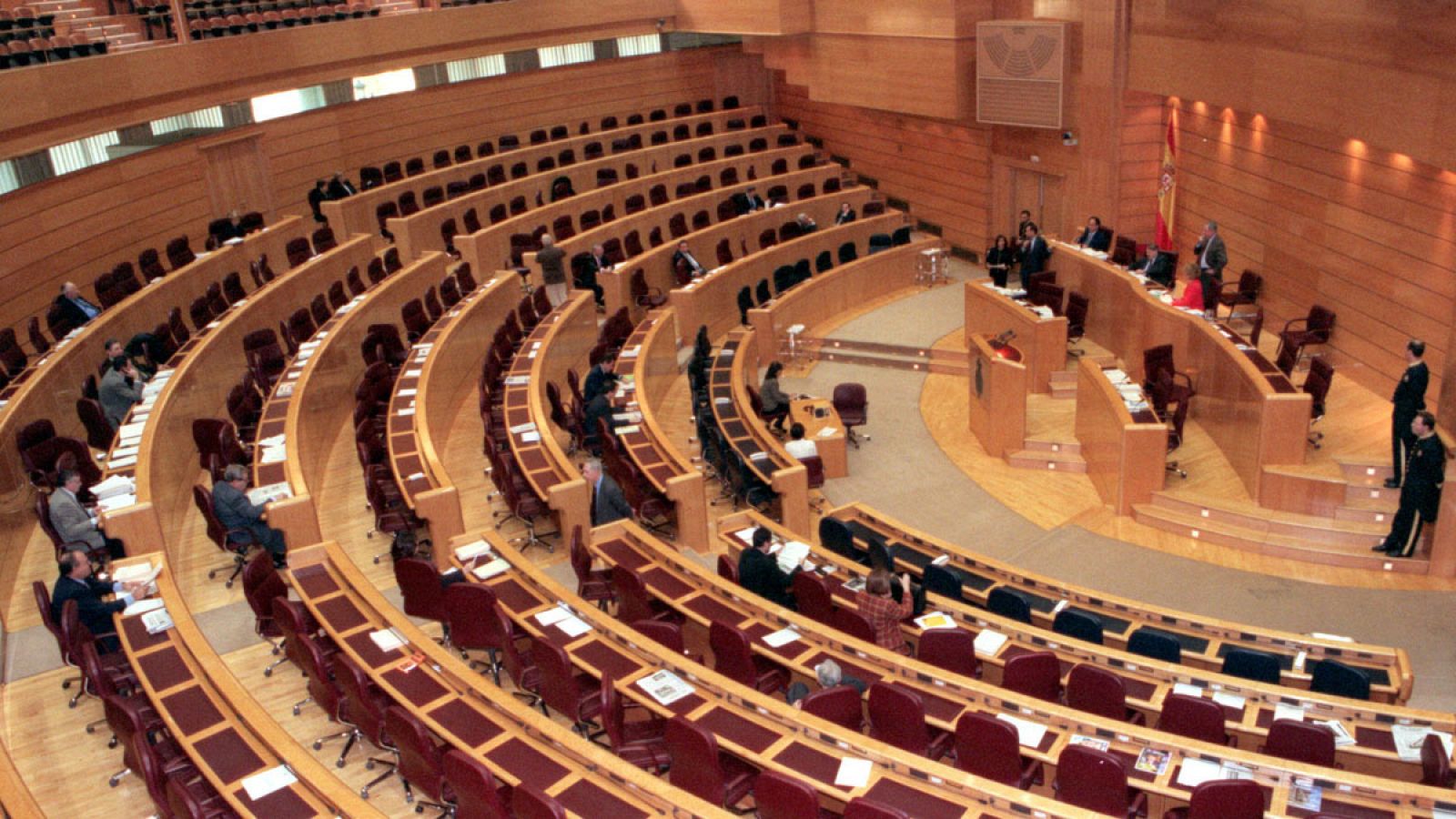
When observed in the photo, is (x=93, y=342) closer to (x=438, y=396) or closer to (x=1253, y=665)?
(x=438, y=396)

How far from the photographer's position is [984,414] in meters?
12.8

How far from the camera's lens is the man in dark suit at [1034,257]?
15.0 metres

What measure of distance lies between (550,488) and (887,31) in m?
11.8

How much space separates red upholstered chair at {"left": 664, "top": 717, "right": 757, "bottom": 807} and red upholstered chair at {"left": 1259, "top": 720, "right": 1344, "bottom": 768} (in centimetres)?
260

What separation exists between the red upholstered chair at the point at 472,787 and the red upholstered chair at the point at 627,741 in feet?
2.55

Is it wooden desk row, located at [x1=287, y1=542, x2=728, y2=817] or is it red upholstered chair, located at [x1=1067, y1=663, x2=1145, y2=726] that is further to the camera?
red upholstered chair, located at [x1=1067, y1=663, x2=1145, y2=726]

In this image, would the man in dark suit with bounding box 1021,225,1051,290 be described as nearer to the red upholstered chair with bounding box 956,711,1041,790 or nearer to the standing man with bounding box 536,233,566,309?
the standing man with bounding box 536,233,566,309

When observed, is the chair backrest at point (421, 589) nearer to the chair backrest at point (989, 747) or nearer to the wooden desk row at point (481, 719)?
the wooden desk row at point (481, 719)

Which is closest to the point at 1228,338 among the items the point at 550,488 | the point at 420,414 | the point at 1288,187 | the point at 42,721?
the point at 1288,187

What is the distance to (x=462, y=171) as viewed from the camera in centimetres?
1883

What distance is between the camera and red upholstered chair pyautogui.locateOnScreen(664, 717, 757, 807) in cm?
567

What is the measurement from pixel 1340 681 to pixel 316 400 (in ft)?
28.6

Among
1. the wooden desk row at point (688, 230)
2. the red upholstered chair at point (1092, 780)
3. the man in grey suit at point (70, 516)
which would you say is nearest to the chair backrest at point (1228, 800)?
the red upholstered chair at point (1092, 780)

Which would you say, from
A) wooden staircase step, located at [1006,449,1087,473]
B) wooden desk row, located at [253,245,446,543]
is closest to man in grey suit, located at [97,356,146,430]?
wooden desk row, located at [253,245,446,543]
